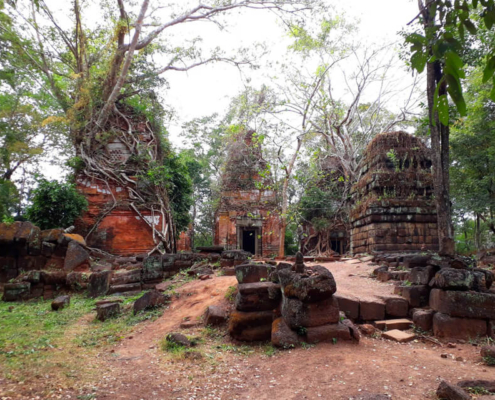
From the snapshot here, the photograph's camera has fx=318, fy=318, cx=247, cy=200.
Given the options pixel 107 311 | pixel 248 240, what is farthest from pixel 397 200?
pixel 248 240

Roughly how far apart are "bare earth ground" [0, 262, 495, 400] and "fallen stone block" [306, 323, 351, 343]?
99 millimetres

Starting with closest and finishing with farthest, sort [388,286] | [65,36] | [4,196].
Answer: [388,286], [65,36], [4,196]

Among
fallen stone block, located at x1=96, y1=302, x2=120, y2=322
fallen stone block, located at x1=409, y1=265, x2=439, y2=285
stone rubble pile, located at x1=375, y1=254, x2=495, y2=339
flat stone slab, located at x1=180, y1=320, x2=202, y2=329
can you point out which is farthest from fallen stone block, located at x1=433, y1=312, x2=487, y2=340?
fallen stone block, located at x1=96, y1=302, x2=120, y2=322

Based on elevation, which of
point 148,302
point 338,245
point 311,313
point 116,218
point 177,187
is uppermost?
point 177,187

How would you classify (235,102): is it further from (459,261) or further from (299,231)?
(459,261)

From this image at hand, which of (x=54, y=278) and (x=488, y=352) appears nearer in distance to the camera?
(x=488, y=352)

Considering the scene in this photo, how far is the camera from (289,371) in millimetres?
3170

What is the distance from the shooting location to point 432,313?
4.31 m

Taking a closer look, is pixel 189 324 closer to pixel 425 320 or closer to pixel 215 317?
pixel 215 317

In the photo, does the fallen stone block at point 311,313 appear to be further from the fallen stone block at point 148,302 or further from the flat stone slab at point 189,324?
the fallen stone block at point 148,302

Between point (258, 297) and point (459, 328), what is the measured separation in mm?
2599

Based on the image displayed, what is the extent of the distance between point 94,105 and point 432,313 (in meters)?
14.3

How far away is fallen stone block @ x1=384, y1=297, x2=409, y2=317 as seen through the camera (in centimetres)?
471

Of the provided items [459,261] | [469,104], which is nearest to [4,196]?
[459,261]
